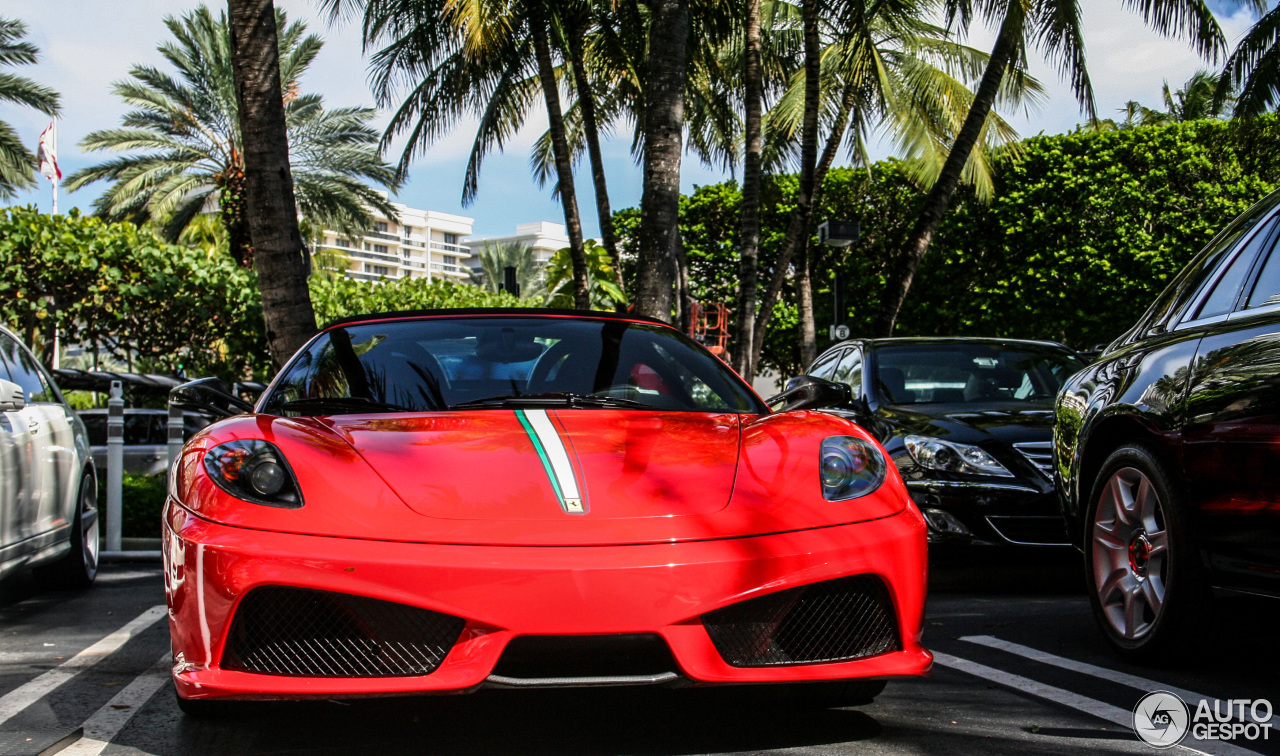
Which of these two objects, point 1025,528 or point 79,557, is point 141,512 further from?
point 1025,528

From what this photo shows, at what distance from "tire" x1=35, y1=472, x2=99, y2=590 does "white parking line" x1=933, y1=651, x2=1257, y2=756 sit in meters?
4.46

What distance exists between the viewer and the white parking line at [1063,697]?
2.76 m

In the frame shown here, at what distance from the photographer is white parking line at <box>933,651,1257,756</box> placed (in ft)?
9.07

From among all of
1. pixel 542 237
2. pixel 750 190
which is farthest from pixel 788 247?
pixel 542 237

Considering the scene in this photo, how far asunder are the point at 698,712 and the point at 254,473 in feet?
4.58

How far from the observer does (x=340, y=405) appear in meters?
3.55

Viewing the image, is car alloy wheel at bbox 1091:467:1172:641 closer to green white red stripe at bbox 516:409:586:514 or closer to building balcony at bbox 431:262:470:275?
green white red stripe at bbox 516:409:586:514

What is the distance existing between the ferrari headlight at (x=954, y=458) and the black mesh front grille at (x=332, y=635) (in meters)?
3.74

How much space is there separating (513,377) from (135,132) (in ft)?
82.8

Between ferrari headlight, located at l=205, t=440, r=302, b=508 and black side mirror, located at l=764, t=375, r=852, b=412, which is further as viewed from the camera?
black side mirror, located at l=764, t=375, r=852, b=412

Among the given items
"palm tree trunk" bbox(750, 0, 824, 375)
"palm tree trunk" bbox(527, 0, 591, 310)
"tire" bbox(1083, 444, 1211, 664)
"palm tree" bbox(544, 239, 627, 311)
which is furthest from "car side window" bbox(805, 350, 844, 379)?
"palm tree" bbox(544, 239, 627, 311)

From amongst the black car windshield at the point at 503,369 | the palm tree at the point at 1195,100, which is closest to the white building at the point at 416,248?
the palm tree at the point at 1195,100

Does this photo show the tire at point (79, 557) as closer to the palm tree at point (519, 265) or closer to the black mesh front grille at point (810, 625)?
the black mesh front grille at point (810, 625)

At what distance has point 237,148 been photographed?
1014 inches
